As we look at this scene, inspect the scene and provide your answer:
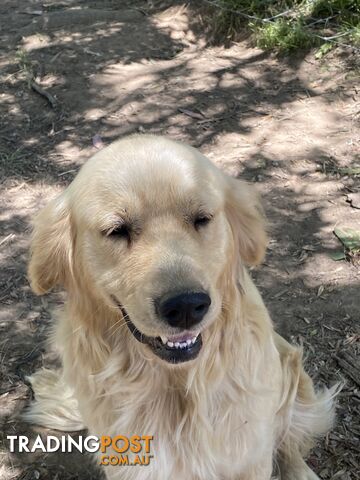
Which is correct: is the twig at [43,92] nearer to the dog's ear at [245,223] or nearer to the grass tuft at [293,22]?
the grass tuft at [293,22]

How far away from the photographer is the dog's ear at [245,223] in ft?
7.95

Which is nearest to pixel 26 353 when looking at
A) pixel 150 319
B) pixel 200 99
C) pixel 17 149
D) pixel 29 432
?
pixel 29 432

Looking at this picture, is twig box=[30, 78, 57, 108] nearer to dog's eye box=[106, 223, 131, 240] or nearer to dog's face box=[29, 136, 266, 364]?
dog's face box=[29, 136, 266, 364]

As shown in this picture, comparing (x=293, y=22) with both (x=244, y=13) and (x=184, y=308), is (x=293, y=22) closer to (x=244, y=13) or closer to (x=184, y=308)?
(x=244, y=13)

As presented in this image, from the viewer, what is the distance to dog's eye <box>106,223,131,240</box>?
2.14 m

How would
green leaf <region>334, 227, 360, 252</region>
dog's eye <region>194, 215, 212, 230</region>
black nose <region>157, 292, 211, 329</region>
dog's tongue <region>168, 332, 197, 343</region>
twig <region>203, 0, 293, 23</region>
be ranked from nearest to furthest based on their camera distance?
black nose <region>157, 292, 211, 329</region> → dog's tongue <region>168, 332, 197, 343</region> → dog's eye <region>194, 215, 212, 230</region> → green leaf <region>334, 227, 360, 252</region> → twig <region>203, 0, 293, 23</region>

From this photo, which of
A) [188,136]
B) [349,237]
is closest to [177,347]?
[349,237]

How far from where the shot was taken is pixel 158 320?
1952 millimetres

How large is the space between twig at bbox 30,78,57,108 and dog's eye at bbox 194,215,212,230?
4358mm

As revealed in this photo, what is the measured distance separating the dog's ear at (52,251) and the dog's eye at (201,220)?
58cm

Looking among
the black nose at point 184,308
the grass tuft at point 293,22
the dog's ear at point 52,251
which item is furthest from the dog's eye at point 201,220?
the grass tuft at point 293,22

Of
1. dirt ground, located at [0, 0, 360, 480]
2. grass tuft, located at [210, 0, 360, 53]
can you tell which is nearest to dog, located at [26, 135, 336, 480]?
dirt ground, located at [0, 0, 360, 480]

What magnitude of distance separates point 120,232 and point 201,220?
0.33 meters

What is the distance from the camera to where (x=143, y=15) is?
7.81m
